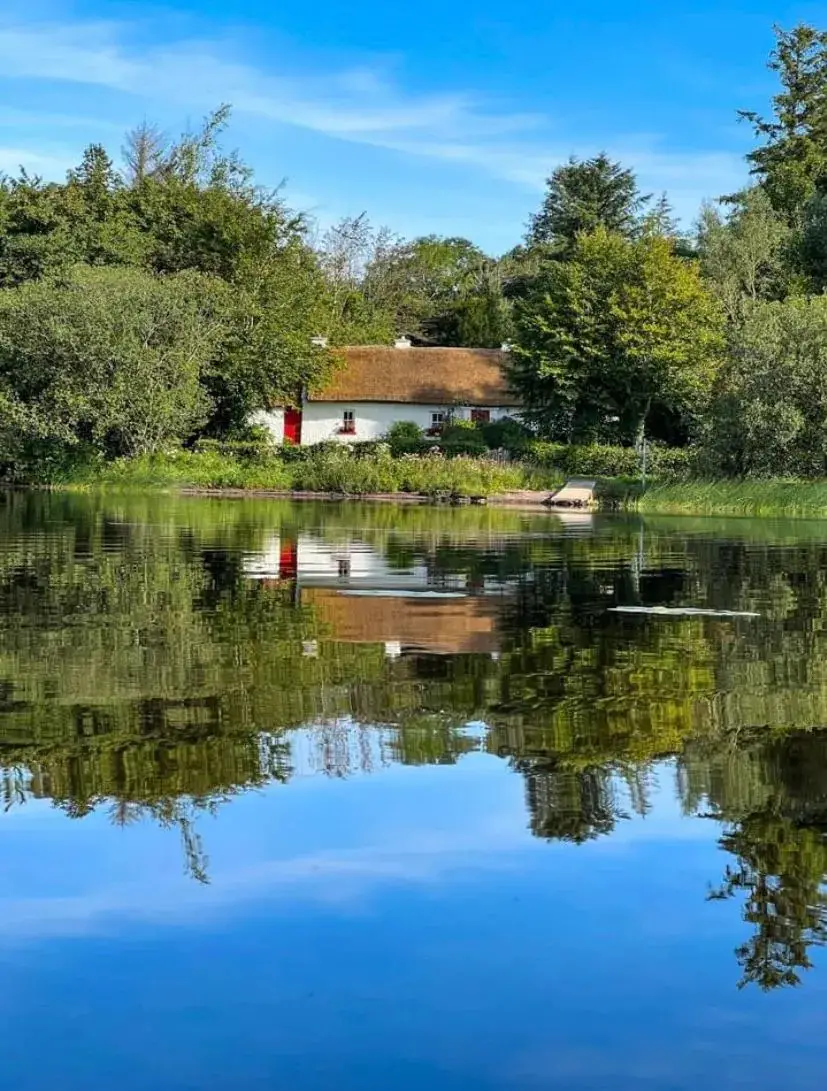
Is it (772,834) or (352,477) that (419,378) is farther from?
(772,834)

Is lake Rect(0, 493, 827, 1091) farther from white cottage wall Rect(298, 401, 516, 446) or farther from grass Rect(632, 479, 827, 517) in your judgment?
white cottage wall Rect(298, 401, 516, 446)

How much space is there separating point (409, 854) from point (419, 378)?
62590 millimetres

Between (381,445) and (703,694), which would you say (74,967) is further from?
(381,445)

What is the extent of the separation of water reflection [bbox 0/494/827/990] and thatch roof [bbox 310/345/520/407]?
45.7 metres

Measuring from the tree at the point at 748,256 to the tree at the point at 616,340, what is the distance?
10616 mm

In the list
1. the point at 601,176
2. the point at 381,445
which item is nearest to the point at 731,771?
the point at 381,445

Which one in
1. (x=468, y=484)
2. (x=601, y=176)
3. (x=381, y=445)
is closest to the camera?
(x=468, y=484)

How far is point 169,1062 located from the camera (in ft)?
13.6

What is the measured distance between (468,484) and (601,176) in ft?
108

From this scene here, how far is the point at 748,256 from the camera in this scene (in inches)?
2702

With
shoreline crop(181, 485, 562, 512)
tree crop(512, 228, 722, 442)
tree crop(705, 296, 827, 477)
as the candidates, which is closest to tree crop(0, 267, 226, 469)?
shoreline crop(181, 485, 562, 512)

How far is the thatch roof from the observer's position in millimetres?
67062

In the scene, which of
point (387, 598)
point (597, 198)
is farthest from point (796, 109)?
point (387, 598)

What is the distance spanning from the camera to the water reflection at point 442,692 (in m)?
6.86
